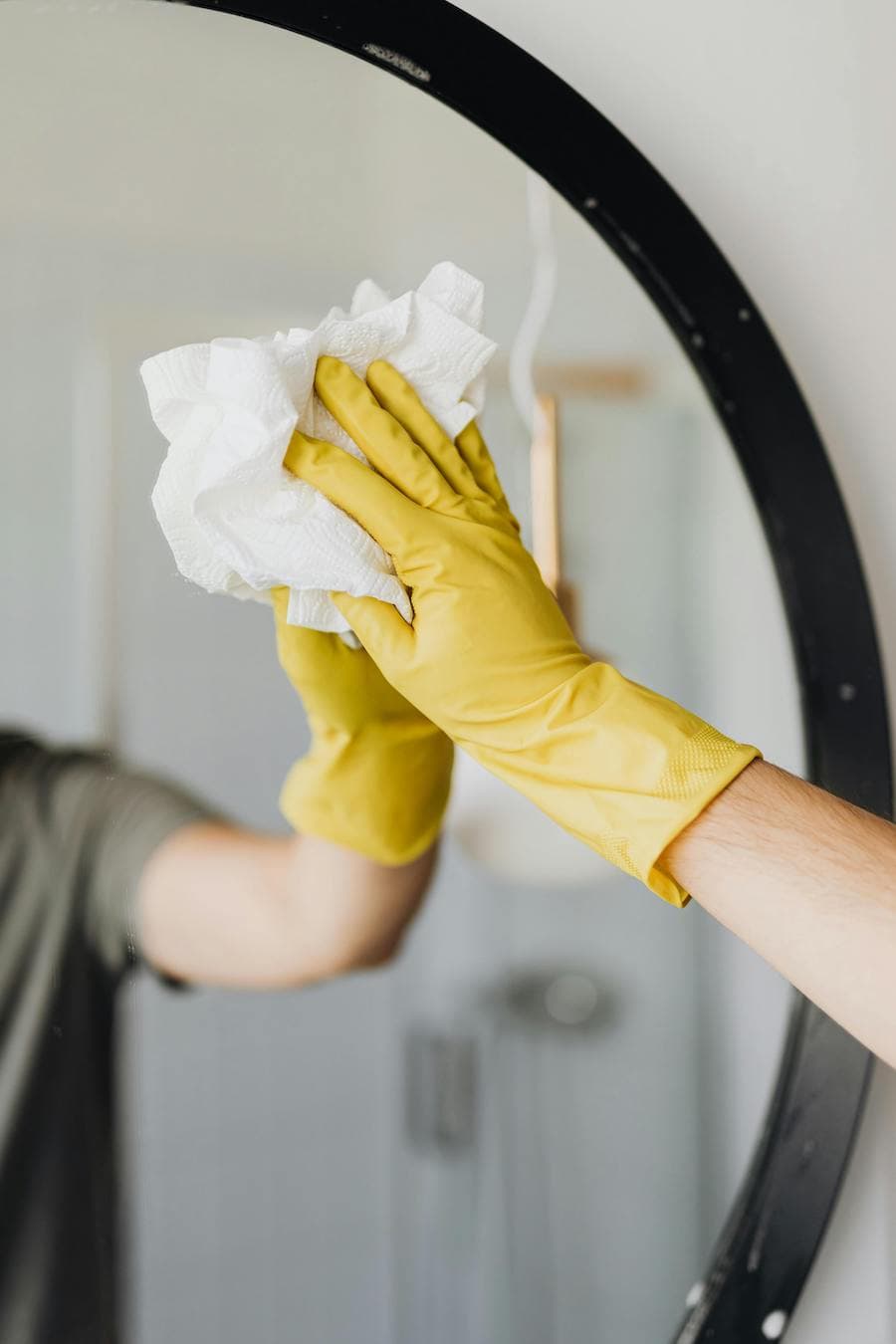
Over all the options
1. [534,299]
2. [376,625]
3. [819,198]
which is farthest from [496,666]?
[819,198]

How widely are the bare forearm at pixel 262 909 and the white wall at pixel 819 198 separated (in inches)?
18.8

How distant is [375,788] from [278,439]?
239mm

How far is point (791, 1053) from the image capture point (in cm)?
83

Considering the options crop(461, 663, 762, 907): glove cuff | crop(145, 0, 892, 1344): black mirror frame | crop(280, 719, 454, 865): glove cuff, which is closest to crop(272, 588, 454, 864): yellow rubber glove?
crop(280, 719, 454, 865): glove cuff

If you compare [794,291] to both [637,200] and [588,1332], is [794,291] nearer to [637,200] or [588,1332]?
[637,200]

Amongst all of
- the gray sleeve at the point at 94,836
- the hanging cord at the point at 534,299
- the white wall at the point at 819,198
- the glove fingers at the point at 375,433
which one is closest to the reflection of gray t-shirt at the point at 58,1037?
the gray sleeve at the point at 94,836

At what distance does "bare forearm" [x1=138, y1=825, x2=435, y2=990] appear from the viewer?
2.06 feet

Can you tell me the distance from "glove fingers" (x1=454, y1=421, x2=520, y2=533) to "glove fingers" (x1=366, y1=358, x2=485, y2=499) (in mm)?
15

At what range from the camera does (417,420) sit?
1.95 ft

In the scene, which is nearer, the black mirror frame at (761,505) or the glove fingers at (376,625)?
the glove fingers at (376,625)

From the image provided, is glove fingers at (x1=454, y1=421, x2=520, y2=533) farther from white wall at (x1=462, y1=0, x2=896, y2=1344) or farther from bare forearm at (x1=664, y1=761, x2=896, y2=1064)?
white wall at (x1=462, y1=0, x2=896, y2=1344)

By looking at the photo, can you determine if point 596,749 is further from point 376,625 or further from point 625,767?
point 376,625

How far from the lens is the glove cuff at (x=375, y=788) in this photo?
658 millimetres

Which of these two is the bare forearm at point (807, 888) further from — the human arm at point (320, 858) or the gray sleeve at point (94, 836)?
the gray sleeve at point (94, 836)
